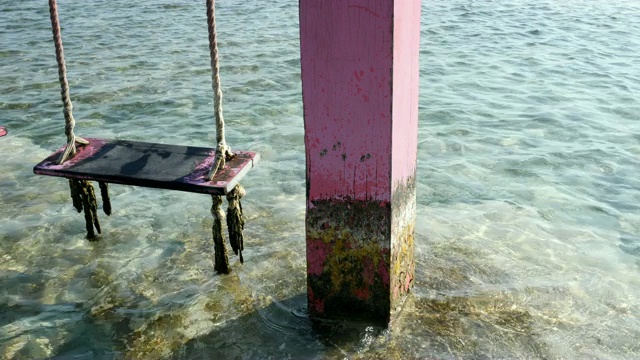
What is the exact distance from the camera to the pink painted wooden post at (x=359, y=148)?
265 cm

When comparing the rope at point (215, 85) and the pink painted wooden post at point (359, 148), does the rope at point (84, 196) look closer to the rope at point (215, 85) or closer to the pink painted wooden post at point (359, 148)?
the rope at point (215, 85)

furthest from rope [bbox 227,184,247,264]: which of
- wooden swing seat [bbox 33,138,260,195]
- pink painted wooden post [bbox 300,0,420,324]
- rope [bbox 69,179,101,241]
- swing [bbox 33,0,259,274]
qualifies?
rope [bbox 69,179,101,241]

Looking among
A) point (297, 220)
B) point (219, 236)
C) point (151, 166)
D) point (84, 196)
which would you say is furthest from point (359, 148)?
point (297, 220)

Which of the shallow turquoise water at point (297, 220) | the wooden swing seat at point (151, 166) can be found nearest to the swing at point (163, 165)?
the wooden swing seat at point (151, 166)

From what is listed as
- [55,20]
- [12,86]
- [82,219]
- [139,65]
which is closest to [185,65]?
[139,65]

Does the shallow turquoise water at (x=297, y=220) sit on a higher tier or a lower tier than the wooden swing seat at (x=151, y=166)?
lower

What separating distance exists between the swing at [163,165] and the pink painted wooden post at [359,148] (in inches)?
14.9

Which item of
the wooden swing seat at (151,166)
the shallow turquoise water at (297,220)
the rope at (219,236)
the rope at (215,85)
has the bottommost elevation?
the shallow turquoise water at (297,220)

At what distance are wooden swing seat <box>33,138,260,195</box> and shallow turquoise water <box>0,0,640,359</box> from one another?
96 cm

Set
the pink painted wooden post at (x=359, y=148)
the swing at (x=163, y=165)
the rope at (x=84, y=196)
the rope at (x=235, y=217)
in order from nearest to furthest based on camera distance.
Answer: the pink painted wooden post at (x=359, y=148) < the swing at (x=163, y=165) < the rope at (x=235, y=217) < the rope at (x=84, y=196)

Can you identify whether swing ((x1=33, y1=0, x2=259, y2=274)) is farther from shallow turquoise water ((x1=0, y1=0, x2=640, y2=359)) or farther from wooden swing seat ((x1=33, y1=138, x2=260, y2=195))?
shallow turquoise water ((x1=0, y1=0, x2=640, y2=359))

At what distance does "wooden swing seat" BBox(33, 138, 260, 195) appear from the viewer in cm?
280

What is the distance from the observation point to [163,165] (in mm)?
3018

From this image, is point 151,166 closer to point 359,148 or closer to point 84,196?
point 84,196
